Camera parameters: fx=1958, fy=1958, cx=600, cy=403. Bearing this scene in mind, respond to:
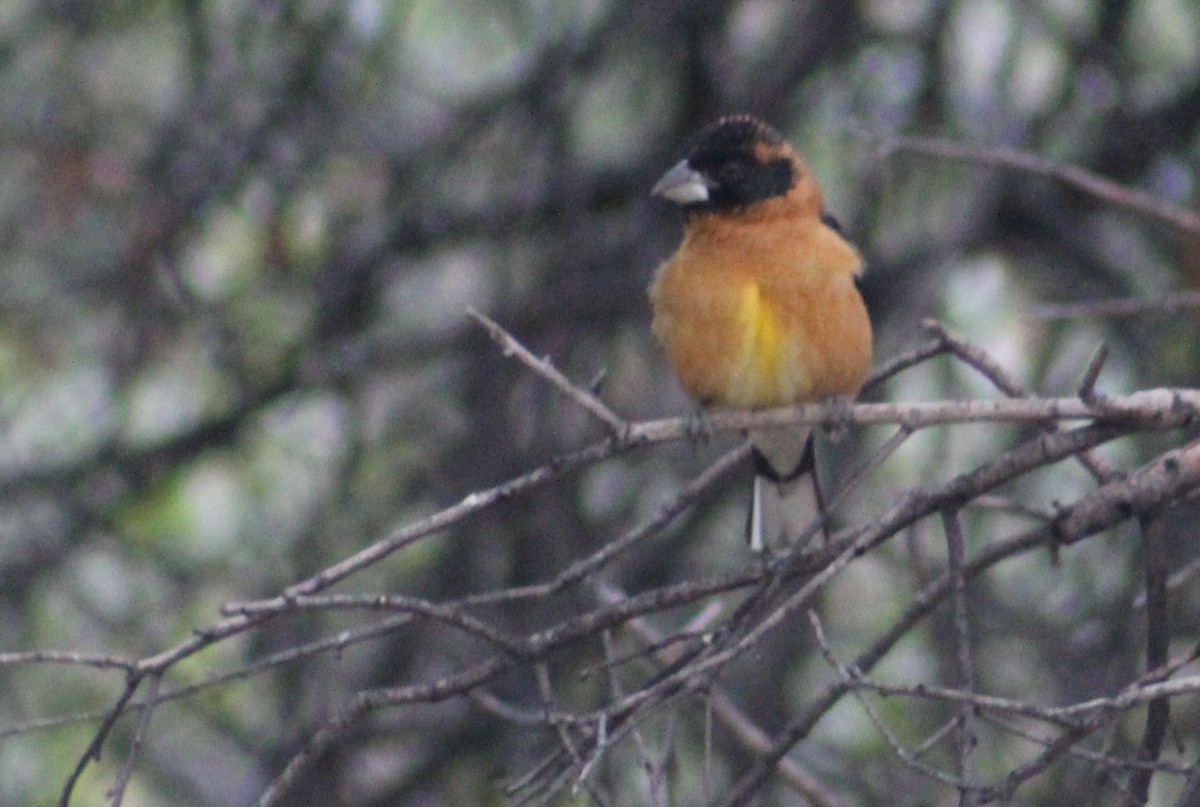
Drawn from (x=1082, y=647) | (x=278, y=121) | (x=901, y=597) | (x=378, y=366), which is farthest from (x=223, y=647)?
(x=1082, y=647)

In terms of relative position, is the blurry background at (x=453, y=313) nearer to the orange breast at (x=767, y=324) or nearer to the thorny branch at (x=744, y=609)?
the orange breast at (x=767, y=324)

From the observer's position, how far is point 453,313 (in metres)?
7.27

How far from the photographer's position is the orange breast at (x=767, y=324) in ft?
15.2

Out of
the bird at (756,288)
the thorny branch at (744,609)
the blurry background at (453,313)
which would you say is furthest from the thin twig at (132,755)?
the blurry background at (453,313)

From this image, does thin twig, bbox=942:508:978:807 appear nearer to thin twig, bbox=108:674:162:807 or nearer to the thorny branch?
the thorny branch

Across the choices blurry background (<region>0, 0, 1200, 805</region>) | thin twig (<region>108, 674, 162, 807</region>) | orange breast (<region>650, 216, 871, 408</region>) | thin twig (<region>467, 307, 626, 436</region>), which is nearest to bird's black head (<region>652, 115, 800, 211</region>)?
orange breast (<region>650, 216, 871, 408</region>)

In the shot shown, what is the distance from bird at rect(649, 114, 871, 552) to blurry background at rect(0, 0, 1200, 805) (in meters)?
1.02

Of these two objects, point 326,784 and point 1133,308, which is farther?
point 326,784

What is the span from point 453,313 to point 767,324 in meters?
2.78

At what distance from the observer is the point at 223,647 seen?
701cm

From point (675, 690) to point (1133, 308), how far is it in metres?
1.57

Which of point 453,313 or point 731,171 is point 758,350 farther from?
point 453,313

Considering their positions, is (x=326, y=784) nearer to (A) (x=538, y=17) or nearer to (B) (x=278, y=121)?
(B) (x=278, y=121)

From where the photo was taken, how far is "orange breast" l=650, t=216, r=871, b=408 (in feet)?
15.2
